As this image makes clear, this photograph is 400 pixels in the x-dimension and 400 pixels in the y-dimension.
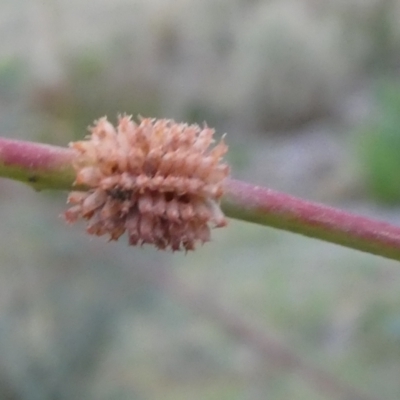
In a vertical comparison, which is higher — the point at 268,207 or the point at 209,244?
the point at 209,244

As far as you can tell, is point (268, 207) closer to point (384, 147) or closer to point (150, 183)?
point (150, 183)

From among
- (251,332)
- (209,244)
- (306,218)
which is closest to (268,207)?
(306,218)

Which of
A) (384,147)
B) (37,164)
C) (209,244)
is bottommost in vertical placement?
(37,164)

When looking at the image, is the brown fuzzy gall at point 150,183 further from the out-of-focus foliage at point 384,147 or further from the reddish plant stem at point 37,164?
the out-of-focus foliage at point 384,147

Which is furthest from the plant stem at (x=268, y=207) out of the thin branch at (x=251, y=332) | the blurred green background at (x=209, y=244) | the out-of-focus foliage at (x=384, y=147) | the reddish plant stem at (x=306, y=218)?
the out-of-focus foliage at (x=384, y=147)

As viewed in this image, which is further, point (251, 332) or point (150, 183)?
point (251, 332)

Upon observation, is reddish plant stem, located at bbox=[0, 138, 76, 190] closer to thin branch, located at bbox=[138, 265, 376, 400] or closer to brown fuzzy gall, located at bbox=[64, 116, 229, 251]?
brown fuzzy gall, located at bbox=[64, 116, 229, 251]

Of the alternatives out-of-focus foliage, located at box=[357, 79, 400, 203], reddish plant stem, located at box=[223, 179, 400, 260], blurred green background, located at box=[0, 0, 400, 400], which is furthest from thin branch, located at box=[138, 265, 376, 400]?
reddish plant stem, located at box=[223, 179, 400, 260]

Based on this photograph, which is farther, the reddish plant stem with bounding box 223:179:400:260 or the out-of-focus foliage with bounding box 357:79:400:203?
the out-of-focus foliage with bounding box 357:79:400:203
